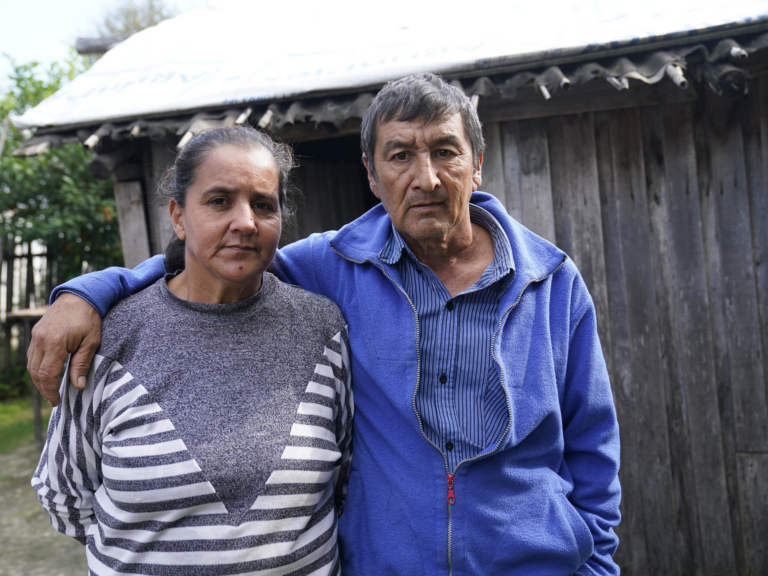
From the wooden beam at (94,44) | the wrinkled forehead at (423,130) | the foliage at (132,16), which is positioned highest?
the foliage at (132,16)

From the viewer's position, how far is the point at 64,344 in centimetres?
168

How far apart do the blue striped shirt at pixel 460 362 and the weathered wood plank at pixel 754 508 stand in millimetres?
2477

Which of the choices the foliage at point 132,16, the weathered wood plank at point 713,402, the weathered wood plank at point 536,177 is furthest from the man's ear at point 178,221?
the foliage at point 132,16

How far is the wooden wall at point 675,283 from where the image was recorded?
3420 mm

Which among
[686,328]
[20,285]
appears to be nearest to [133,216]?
[686,328]

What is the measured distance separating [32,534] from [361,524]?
4.92 metres

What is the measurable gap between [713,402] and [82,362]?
10.5ft

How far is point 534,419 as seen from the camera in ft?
5.76

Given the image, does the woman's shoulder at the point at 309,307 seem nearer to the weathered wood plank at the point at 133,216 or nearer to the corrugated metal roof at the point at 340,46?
the corrugated metal roof at the point at 340,46

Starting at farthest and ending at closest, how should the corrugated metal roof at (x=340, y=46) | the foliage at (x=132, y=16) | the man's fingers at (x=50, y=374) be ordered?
the foliage at (x=132, y=16)
the corrugated metal roof at (x=340, y=46)
the man's fingers at (x=50, y=374)

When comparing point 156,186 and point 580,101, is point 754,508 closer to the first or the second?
point 580,101

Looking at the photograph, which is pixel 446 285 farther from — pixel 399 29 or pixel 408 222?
pixel 399 29

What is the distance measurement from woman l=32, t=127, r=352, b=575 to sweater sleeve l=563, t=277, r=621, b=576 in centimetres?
67

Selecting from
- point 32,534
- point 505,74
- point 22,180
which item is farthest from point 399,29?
point 22,180
